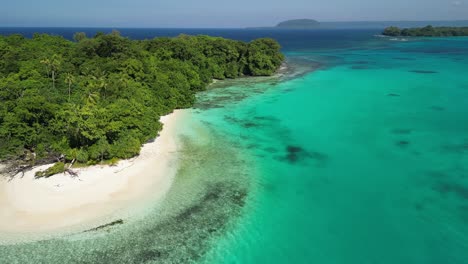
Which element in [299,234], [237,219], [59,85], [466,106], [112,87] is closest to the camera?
[299,234]

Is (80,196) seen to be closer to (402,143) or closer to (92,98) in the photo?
(92,98)

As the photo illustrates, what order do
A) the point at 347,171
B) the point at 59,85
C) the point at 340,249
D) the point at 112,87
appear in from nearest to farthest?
the point at 340,249
the point at 347,171
the point at 112,87
the point at 59,85

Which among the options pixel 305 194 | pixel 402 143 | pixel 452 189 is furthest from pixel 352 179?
pixel 402 143

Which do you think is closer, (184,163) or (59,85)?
(184,163)

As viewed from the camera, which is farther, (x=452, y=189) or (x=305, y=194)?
(x=452, y=189)

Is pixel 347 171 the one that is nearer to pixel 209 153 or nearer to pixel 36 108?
pixel 209 153

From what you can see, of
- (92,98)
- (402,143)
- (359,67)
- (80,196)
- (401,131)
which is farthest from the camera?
(359,67)

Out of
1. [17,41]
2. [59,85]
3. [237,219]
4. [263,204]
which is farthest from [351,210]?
[17,41]
